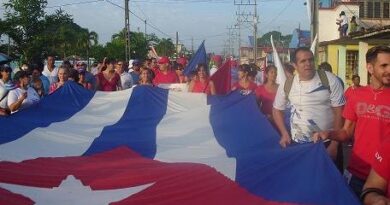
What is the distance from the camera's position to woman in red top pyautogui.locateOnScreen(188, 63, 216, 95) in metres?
8.95

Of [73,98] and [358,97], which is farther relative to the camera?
[73,98]

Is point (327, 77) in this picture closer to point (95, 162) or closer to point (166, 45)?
point (95, 162)

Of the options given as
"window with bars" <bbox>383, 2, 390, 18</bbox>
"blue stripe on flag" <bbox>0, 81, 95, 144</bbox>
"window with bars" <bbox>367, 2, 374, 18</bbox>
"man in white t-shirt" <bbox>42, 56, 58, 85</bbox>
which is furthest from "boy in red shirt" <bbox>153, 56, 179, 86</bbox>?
"window with bars" <bbox>367, 2, 374, 18</bbox>

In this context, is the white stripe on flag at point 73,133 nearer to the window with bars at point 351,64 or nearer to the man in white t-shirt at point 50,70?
the man in white t-shirt at point 50,70

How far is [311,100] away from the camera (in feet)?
16.9

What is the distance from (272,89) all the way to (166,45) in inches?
2328

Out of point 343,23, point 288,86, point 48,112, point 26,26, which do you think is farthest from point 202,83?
point 343,23

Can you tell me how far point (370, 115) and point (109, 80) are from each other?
7.16 m

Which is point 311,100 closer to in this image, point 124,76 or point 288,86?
point 288,86

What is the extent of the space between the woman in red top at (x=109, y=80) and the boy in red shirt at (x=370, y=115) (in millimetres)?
6822

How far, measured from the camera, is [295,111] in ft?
17.5

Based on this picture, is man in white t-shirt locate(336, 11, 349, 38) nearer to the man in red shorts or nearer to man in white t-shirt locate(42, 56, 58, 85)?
man in white t-shirt locate(42, 56, 58, 85)

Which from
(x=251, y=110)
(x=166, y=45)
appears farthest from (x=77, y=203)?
(x=166, y=45)

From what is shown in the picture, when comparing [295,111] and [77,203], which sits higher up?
[295,111]
